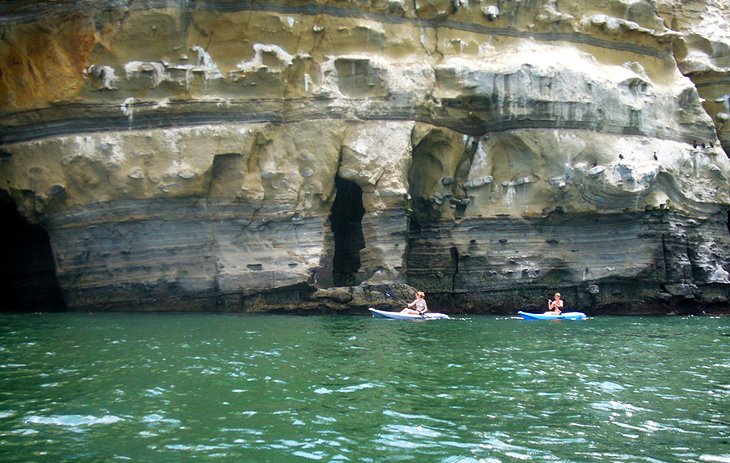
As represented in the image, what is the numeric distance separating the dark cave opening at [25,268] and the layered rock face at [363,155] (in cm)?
244

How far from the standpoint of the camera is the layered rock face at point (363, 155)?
20188 millimetres

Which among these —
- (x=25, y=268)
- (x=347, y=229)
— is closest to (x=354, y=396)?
(x=347, y=229)

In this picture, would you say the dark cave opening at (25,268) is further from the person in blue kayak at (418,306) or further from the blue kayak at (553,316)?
the blue kayak at (553,316)

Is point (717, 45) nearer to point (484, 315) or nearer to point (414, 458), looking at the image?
point (484, 315)

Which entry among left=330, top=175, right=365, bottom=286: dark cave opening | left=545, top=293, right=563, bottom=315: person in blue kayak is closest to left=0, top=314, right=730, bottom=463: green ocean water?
left=545, top=293, right=563, bottom=315: person in blue kayak

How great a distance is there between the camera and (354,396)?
30.6 ft

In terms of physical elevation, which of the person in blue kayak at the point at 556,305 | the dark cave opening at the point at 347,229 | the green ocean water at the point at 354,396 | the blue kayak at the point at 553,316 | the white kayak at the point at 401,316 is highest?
the dark cave opening at the point at 347,229

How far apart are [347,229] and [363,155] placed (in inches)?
136

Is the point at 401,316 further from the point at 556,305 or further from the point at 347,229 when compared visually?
the point at 347,229

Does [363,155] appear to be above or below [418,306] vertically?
above

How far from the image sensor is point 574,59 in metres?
24.1

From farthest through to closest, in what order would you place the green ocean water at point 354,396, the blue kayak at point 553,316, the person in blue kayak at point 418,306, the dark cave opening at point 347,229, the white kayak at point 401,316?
the dark cave opening at point 347,229, the blue kayak at point 553,316, the person in blue kayak at point 418,306, the white kayak at point 401,316, the green ocean water at point 354,396

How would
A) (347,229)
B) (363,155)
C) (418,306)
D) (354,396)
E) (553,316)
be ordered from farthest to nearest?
(347,229) → (363,155) → (553,316) → (418,306) → (354,396)

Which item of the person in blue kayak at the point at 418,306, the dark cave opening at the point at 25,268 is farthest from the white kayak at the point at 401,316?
the dark cave opening at the point at 25,268
